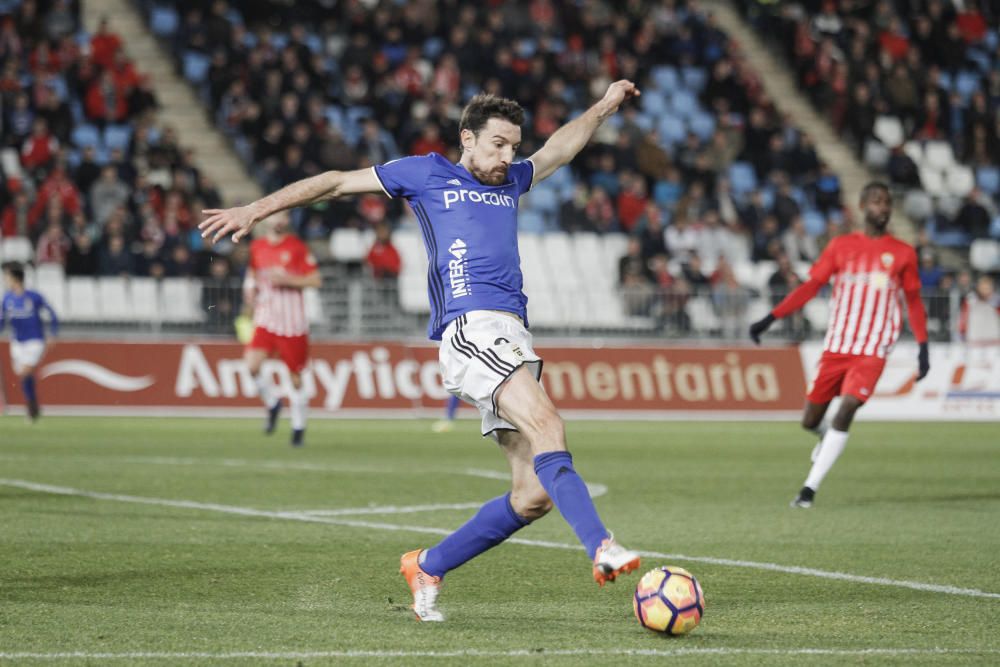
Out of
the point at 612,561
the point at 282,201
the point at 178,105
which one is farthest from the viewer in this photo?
the point at 178,105

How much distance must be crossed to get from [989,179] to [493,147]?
25.6m

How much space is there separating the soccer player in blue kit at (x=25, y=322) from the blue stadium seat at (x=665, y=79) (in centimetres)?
1361

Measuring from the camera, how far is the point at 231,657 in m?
5.45

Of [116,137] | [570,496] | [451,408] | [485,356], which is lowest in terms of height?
[451,408]

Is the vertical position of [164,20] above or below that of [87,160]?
above

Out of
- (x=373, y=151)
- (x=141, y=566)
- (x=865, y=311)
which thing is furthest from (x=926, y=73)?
(x=141, y=566)

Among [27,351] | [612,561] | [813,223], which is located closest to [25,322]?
[27,351]

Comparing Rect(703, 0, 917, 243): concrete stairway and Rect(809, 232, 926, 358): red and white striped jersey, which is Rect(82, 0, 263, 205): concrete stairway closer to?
Rect(703, 0, 917, 243): concrete stairway

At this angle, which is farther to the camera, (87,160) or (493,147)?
(87,160)

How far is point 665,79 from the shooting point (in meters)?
29.6

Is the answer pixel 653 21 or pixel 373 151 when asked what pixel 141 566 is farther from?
pixel 653 21

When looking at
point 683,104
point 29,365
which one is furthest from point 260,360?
point 683,104

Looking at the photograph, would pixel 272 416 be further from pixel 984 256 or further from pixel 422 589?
pixel 984 256

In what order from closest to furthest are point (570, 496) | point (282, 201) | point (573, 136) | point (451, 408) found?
point (570, 496), point (282, 201), point (573, 136), point (451, 408)
